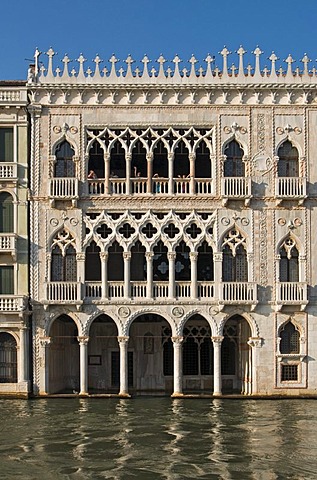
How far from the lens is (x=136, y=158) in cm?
3644

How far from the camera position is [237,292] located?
3441 cm

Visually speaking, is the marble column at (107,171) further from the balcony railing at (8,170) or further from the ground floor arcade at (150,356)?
the ground floor arcade at (150,356)

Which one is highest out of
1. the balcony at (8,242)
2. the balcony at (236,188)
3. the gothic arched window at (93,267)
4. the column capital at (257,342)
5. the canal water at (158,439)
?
the balcony at (236,188)

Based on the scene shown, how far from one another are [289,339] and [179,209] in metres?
6.76

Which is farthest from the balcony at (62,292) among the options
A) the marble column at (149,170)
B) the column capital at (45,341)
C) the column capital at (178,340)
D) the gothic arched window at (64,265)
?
the marble column at (149,170)

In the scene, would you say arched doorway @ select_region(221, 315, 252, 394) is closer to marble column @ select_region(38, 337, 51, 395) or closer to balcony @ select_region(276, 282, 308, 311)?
balcony @ select_region(276, 282, 308, 311)

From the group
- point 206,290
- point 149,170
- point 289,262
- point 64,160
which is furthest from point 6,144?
point 289,262

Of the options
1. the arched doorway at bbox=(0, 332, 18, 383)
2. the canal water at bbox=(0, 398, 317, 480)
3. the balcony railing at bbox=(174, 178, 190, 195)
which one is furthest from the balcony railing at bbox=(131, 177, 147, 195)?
the canal water at bbox=(0, 398, 317, 480)

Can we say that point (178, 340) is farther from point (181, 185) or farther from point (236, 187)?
point (236, 187)

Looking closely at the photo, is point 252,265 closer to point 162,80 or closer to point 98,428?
point 162,80

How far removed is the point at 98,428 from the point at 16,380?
866 centimetres

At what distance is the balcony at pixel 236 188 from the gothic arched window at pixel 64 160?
20.0 feet

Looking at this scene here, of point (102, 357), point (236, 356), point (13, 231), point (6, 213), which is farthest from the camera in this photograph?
point (102, 357)

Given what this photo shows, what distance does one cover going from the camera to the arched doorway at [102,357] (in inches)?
1486
